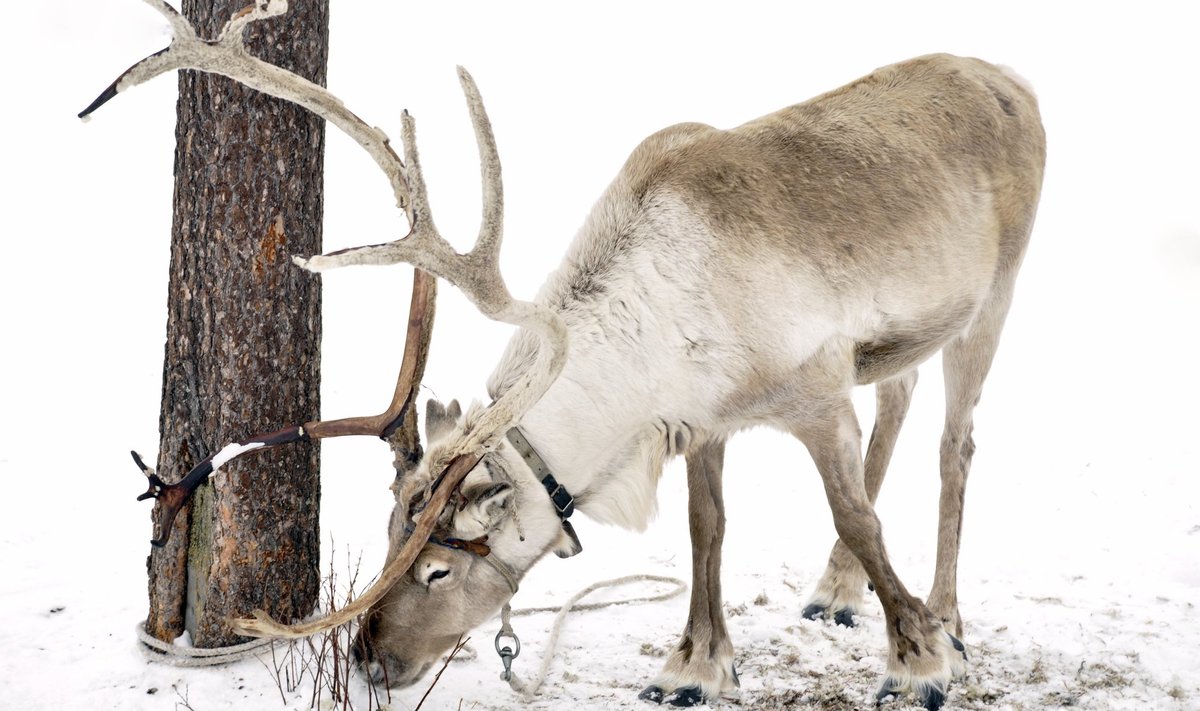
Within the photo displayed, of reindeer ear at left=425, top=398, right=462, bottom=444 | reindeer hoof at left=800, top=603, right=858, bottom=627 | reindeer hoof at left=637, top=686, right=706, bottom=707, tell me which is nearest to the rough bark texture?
reindeer ear at left=425, top=398, right=462, bottom=444

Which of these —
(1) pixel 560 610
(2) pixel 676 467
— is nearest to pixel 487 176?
(1) pixel 560 610

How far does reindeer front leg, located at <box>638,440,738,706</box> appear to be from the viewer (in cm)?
356

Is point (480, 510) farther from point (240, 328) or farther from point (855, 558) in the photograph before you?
point (855, 558)

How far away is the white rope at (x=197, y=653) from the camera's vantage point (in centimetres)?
327

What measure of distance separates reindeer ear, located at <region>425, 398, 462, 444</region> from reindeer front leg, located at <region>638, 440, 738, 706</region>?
81 cm

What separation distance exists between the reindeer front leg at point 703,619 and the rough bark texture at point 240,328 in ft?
4.36

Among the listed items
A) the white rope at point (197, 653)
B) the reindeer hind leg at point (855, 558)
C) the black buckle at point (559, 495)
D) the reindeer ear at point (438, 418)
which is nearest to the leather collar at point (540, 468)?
the black buckle at point (559, 495)

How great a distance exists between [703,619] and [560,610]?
2.43ft

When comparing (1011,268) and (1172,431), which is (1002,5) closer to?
(1172,431)

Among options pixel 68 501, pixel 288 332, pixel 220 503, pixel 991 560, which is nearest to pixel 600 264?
pixel 288 332

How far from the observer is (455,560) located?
3.25 meters

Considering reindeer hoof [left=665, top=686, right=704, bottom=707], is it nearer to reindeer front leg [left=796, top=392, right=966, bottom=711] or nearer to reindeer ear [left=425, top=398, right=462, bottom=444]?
reindeer front leg [left=796, top=392, right=966, bottom=711]

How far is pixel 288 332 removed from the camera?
3.31 m

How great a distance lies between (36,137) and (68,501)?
6.61 m
